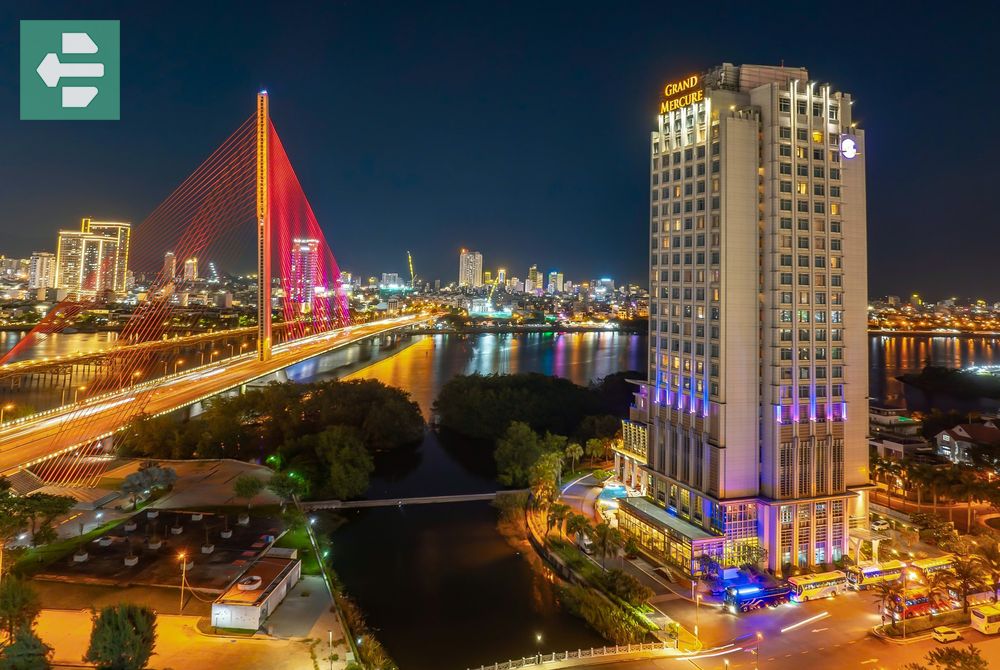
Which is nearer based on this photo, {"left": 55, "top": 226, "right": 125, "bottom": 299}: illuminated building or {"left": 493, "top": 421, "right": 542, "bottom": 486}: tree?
{"left": 493, "top": 421, "right": 542, "bottom": 486}: tree

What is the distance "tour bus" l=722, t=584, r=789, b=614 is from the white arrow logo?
9.44m

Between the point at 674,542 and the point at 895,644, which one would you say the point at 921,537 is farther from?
the point at 674,542

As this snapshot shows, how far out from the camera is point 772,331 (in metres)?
8.88

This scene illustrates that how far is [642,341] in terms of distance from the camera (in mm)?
51812

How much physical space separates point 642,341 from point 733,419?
43849 millimetres

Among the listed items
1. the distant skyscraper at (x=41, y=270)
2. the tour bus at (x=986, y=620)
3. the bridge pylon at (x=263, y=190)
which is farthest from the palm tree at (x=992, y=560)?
the distant skyscraper at (x=41, y=270)

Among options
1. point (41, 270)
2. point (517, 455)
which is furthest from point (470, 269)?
point (517, 455)

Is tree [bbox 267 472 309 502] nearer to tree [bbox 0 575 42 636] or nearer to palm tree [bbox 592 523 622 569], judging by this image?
tree [bbox 0 575 42 636]

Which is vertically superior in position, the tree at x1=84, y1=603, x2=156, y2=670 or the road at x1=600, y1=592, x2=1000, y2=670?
the tree at x1=84, y1=603, x2=156, y2=670

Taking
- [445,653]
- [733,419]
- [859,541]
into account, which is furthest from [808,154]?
[445,653]

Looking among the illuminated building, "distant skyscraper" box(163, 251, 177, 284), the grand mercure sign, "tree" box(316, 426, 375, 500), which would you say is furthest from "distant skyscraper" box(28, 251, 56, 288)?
Result: the grand mercure sign

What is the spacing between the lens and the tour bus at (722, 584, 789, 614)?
296 inches

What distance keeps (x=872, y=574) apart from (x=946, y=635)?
1.44 meters

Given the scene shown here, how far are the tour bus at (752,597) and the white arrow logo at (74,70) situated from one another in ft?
31.0
